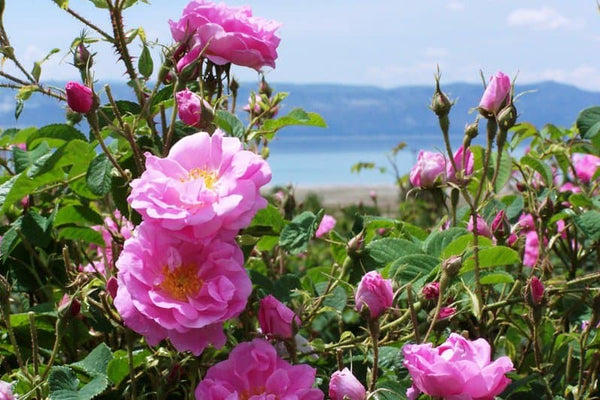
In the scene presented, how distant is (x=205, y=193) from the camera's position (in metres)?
0.84

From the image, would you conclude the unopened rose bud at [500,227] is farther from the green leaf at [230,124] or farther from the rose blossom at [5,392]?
the rose blossom at [5,392]

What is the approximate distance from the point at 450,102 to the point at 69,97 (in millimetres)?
463

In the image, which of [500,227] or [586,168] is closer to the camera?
[500,227]

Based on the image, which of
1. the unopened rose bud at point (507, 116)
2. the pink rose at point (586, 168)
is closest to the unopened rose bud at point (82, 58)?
the unopened rose bud at point (507, 116)

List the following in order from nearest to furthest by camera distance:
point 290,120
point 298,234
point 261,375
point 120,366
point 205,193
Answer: point 205,193
point 261,375
point 120,366
point 298,234
point 290,120

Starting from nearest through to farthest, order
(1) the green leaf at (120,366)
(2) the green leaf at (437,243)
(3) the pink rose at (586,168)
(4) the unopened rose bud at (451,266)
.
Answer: (4) the unopened rose bud at (451,266) < (1) the green leaf at (120,366) < (2) the green leaf at (437,243) < (3) the pink rose at (586,168)

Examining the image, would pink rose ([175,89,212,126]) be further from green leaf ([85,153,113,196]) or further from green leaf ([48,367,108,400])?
green leaf ([48,367,108,400])

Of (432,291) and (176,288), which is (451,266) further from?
(176,288)

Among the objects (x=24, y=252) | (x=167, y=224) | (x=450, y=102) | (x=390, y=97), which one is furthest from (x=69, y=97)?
(x=390, y=97)

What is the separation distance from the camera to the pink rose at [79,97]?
93 centimetres

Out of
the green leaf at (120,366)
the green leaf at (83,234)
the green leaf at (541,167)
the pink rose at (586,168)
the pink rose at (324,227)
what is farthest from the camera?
the pink rose at (324,227)

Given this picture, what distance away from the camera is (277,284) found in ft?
3.93

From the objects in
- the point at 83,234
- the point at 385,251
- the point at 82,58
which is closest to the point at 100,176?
the point at 82,58

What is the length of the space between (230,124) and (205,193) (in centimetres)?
36
